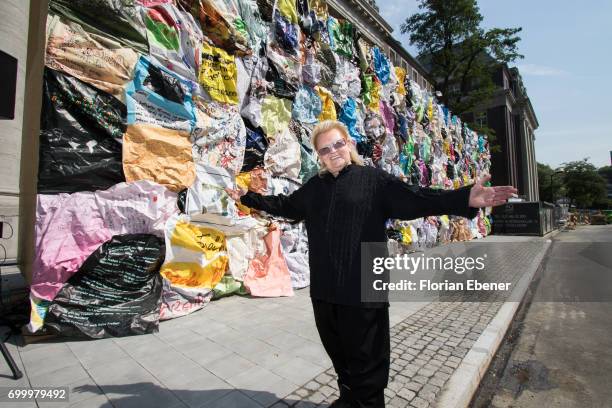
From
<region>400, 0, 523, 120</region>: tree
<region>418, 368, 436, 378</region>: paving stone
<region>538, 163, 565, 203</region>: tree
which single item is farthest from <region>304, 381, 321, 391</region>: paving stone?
<region>538, 163, 565, 203</region>: tree

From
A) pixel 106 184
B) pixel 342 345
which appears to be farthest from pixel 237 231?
pixel 342 345

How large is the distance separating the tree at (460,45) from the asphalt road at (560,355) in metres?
21.9

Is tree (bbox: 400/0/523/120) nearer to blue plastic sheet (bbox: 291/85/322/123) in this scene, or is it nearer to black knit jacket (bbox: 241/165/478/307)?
blue plastic sheet (bbox: 291/85/322/123)

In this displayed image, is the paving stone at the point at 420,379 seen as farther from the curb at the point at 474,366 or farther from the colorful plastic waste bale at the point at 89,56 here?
the colorful plastic waste bale at the point at 89,56

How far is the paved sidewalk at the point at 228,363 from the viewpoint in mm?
2316

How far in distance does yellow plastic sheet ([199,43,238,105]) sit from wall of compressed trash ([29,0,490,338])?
29 millimetres

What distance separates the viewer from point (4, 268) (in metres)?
4.03

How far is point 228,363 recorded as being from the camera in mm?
2807

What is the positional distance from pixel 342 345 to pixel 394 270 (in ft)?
18.9

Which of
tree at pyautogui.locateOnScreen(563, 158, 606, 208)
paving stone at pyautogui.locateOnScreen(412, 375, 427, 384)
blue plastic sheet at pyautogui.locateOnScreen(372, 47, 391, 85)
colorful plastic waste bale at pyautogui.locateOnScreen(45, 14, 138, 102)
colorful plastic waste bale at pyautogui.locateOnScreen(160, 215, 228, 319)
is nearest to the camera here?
paving stone at pyautogui.locateOnScreen(412, 375, 427, 384)

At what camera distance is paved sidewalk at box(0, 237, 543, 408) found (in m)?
2.32

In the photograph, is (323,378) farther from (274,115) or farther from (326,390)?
(274,115)

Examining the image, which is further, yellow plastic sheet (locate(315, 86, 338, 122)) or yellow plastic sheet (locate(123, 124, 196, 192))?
yellow plastic sheet (locate(315, 86, 338, 122))

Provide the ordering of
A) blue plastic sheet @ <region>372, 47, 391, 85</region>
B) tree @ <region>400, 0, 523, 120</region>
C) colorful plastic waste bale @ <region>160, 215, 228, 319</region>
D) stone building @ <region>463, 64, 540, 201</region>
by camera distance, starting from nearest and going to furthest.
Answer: colorful plastic waste bale @ <region>160, 215, 228, 319</region> < blue plastic sheet @ <region>372, 47, 391, 85</region> < tree @ <region>400, 0, 523, 120</region> < stone building @ <region>463, 64, 540, 201</region>
